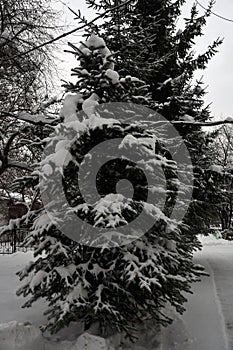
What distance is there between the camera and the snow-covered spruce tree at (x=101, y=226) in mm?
4328

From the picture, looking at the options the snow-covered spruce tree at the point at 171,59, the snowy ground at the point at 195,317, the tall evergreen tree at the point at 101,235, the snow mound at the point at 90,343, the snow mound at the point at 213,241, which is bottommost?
the snow mound at the point at 213,241

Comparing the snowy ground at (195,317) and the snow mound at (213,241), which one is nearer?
the snowy ground at (195,317)

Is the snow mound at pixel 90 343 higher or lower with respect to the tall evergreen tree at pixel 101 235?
lower

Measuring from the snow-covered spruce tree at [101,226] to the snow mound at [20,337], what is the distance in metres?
0.22

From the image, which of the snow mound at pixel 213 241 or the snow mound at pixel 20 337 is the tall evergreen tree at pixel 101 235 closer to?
the snow mound at pixel 20 337

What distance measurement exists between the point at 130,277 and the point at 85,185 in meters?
1.23

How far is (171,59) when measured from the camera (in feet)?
31.3

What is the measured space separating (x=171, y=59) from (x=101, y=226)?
6290 millimetres

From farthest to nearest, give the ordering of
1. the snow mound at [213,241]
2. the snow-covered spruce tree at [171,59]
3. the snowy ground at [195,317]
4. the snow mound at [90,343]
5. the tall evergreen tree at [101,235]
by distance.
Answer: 1. the snow mound at [213,241]
2. the snow-covered spruce tree at [171,59]
3. the snowy ground at [195,317]
4. the tall evergreen tree at [101,235]
5. the snow mound at [90,343]

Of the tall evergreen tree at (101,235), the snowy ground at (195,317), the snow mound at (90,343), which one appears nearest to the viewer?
the snow mound at (90,343)

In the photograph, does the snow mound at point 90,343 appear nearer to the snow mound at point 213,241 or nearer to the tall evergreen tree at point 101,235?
the tall evergreen tree at point 101,235

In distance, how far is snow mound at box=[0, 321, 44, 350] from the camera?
4.00 meters

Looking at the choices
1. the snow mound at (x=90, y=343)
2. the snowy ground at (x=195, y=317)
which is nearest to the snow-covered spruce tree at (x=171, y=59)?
the snowy ground at (x=195, y=317)

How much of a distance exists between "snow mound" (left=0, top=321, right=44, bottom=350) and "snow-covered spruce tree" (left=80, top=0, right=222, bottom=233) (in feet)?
13.1
